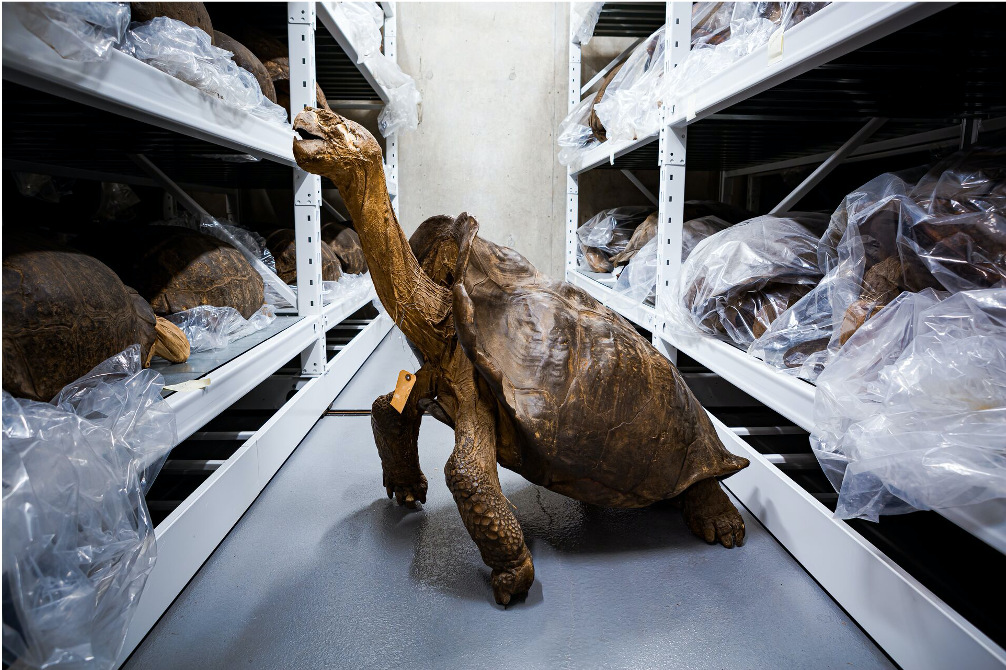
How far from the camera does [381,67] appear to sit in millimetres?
4113

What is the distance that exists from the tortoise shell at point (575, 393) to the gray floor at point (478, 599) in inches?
7.9

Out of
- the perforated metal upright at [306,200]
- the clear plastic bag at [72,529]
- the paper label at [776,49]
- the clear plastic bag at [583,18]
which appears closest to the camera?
the clear plastic bag at [72,529]

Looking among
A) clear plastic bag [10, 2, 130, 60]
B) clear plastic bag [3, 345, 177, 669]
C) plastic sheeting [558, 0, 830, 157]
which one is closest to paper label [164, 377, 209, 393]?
clear plastic bag [3, 345, 177, 669]

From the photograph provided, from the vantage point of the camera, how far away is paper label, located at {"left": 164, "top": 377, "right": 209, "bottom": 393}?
4.69 ft

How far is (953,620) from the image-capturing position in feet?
3.40

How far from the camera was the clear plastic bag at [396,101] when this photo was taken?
4.26 m

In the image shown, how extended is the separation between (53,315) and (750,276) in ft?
5.78

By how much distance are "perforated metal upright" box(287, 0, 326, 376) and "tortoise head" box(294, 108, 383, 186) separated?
54.2 inches

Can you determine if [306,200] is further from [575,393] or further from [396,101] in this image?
[396,101]

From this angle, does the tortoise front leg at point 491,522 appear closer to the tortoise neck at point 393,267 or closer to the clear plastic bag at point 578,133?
the tortoise neck at point 393,267

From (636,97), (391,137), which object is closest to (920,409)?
(636,97)

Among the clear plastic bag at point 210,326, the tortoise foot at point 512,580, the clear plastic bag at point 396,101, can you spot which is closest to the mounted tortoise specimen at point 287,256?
the clear plastic bag at point 210,326

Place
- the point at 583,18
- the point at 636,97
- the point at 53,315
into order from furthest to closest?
1. the point at 583,18
2. the point at 636,97
3. the point at 53,315

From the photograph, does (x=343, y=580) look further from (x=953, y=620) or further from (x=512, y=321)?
(x=953, y=620)
